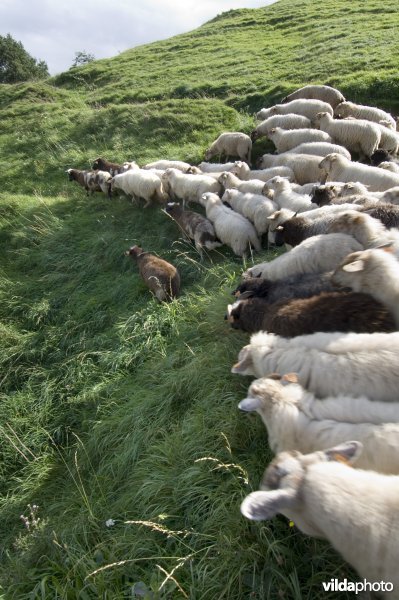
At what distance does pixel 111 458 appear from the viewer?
182 inches

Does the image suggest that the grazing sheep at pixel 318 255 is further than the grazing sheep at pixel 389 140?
No

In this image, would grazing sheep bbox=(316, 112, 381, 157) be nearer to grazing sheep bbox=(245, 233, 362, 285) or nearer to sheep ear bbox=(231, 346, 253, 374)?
grazing sheep bbox=(245, 233, 362, 285)

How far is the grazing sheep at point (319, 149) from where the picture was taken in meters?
8.25

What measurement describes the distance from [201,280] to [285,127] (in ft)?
17.7

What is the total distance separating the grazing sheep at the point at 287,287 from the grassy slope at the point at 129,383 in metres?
0.61

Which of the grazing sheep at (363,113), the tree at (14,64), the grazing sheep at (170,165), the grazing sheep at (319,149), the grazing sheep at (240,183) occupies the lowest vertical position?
the grazing sheep at (240,183)

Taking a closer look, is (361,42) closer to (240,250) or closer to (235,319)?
(240,250)

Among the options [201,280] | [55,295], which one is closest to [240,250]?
[201,280]

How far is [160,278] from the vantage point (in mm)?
6840

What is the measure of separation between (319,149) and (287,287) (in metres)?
5.14

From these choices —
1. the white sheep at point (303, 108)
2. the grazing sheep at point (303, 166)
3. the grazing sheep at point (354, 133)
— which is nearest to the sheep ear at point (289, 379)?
the grazing sheep at point (303, 166)

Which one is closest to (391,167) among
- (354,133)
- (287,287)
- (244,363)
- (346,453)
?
(354,133)

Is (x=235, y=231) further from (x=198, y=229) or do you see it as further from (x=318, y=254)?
(x=318, y=254)

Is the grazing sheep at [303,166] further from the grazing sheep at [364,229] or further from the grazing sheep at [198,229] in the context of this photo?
the grazing sheep at [364,229]
